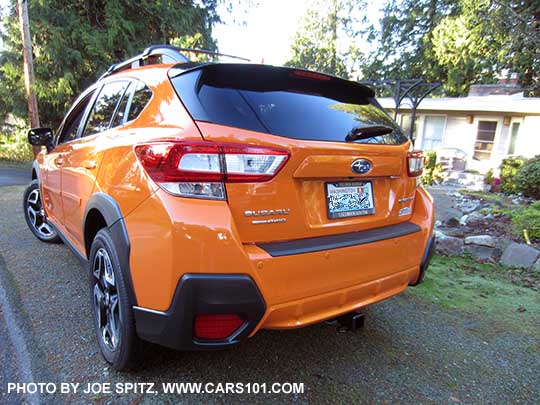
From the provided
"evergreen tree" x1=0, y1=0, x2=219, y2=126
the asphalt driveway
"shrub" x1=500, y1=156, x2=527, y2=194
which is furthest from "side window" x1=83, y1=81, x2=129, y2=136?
"shrub" x1=500, y1=156, x2=527, y2=194

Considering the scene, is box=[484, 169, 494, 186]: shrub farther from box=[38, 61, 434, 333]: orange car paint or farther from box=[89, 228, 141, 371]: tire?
box=[89, 228, 141, 371]: tire

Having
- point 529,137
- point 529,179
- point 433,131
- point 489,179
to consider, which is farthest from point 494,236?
point 433,131

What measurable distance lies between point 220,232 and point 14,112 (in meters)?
14.3

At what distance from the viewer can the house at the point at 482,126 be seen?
1303cm

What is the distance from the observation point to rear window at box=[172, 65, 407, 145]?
1730mm

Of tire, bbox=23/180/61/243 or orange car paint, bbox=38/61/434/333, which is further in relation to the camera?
tire, bbox=23/180/61/243

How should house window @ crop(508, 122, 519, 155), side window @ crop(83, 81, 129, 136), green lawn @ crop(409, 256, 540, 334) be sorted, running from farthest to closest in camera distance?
house window @ crop(508, 122, 519, 155), green lawn @ crop(409, 256, 540, 334), side window @ crop(83, 81, 129, 136)

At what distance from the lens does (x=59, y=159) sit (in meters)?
3.21

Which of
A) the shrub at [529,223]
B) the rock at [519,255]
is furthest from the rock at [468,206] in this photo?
the rock at [519,255]

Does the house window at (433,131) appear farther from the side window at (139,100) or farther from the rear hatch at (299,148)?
the side window at (139,100)

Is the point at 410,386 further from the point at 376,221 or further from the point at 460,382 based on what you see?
the point at 376,221

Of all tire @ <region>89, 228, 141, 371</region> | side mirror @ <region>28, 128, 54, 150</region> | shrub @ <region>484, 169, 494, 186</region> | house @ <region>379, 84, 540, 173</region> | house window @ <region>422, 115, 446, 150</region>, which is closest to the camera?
tire @ <region>89, 228, 141, 371</region>

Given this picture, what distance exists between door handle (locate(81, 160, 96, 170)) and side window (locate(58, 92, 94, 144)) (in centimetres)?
80

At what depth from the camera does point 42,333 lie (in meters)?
2.44
